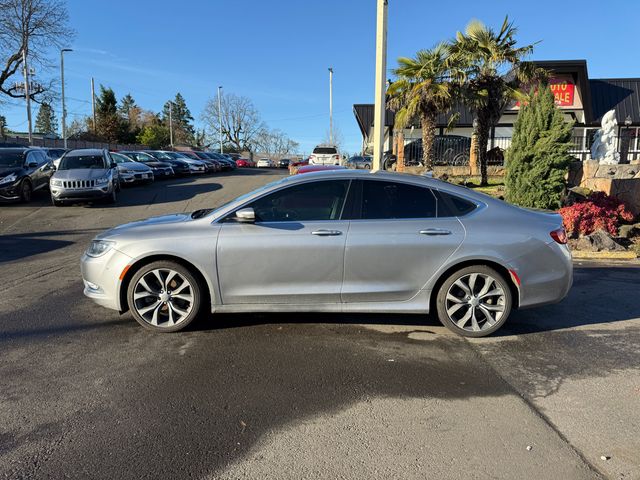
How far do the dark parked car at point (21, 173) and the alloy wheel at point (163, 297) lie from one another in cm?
1269

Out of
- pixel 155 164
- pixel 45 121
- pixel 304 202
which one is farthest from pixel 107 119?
pixel 45 121

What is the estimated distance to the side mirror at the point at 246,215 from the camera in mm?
4625

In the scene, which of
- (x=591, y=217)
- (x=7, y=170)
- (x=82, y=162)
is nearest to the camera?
(x=591, y=217)

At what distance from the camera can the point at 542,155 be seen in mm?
10359

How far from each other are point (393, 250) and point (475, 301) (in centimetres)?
98

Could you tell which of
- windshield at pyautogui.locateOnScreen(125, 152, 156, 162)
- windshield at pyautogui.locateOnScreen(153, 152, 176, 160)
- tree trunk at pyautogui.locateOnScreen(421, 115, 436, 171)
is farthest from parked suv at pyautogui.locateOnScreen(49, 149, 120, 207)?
windshield at pyautogui.locateOnScreen(153, 152, 176, 160)

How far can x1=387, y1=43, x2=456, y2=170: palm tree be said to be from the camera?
16203 millimetres

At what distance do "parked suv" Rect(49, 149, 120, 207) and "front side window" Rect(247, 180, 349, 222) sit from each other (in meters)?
11.6

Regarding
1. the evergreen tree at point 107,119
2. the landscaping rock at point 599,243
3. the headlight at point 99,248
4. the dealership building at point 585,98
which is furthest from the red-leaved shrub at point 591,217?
the evergreen tree at point 107,119

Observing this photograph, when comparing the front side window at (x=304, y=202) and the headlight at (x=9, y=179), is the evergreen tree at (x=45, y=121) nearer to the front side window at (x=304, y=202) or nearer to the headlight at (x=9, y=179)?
the headlight at (x=9, y=179)

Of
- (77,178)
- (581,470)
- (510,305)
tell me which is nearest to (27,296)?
(510,305)

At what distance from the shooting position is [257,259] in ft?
15.3

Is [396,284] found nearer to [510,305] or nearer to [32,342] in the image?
[510,305]

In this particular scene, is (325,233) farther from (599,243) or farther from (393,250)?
(599,243)
